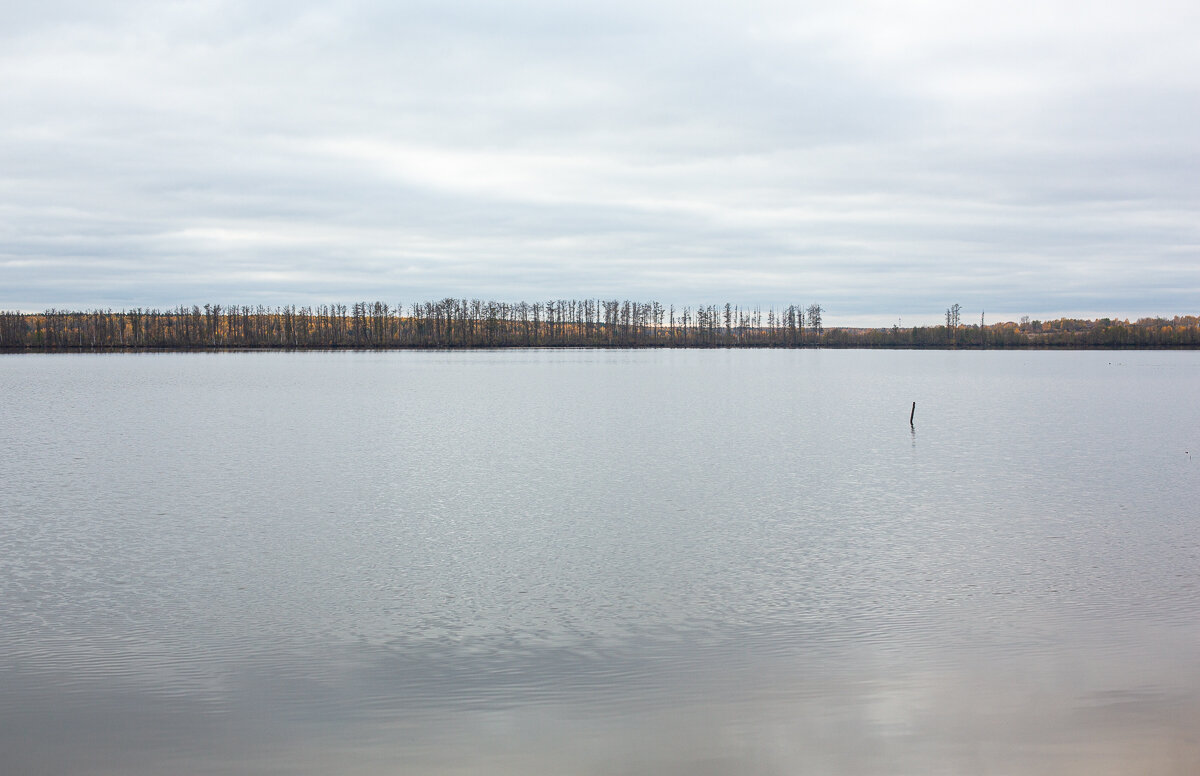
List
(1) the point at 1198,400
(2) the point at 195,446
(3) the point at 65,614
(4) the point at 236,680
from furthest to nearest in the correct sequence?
(1) the point at 1198,400
(2) the point at 195,446
(3) the point at 65,614
(4) the point at 236,680

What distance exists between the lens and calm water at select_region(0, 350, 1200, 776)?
27.2 feet

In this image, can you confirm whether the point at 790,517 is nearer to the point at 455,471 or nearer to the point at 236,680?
the point at 455,471

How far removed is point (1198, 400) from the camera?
53656mm

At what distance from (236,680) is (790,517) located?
11509 mm

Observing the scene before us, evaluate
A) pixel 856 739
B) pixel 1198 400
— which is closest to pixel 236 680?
pixel 856 739

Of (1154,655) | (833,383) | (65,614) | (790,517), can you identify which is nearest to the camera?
(1154,655)

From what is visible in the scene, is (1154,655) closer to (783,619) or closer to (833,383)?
(783,619)

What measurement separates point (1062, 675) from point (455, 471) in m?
17.3

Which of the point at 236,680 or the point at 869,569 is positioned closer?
the point at 236,680

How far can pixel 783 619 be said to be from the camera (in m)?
11.9

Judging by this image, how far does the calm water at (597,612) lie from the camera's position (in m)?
8.30

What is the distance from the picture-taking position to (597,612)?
481 inches

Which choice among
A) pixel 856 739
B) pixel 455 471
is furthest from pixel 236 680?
pixel 455 471

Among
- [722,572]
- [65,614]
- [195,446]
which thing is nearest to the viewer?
[65,614]
